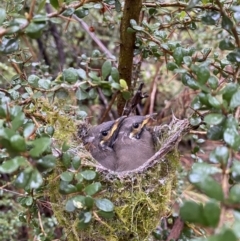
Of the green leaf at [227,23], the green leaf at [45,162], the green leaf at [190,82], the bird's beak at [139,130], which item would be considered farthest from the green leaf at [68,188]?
the bird's beak at [139,130]

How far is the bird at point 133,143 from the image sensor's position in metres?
1.47

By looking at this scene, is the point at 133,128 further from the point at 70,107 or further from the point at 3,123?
the point at 3,123

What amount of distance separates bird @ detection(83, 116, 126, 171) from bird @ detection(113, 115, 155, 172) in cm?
2

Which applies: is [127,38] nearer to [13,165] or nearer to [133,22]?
[133,22]

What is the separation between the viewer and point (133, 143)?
1.56m

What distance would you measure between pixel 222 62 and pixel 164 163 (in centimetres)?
41

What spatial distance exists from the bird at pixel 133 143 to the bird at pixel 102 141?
0.02 meters

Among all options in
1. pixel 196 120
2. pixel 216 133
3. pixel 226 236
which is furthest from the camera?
pixel 196 120

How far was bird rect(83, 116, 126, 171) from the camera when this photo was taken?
1.52 meters

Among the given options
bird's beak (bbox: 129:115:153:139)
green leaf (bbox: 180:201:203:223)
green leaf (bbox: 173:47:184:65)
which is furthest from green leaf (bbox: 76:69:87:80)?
bird's beak (bbox: 129:115:153:139)

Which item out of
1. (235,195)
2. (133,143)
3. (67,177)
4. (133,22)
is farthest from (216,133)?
(133,143)

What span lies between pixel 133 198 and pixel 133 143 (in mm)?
454

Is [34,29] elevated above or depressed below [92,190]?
above

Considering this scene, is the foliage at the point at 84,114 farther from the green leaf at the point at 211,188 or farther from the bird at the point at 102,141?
the bird at the point at 102,141
